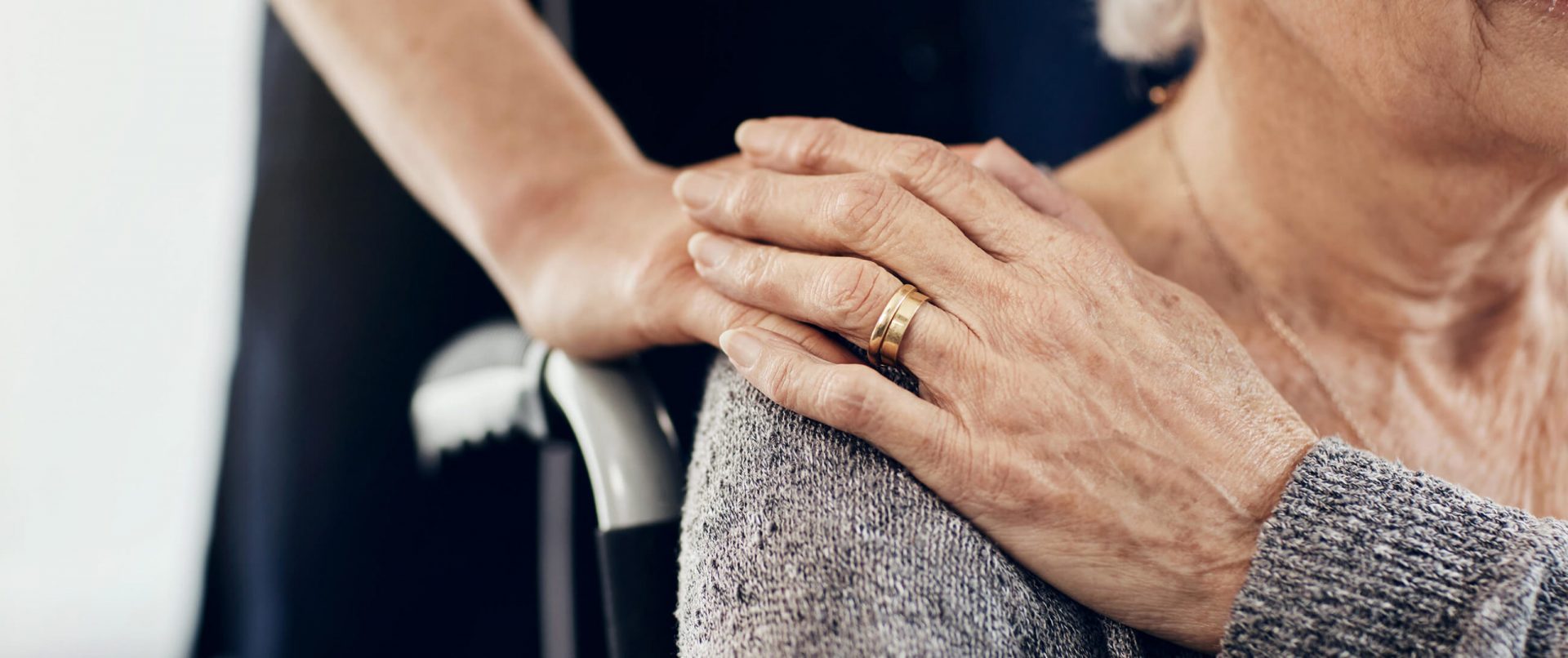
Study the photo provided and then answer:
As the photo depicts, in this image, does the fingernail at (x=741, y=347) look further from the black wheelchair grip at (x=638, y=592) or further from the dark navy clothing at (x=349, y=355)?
the dark navy clothing at (x=349, y=355)

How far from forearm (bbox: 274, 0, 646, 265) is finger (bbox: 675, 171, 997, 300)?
0.21m

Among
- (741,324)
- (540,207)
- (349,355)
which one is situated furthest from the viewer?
(349,355)

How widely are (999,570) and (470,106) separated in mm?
519

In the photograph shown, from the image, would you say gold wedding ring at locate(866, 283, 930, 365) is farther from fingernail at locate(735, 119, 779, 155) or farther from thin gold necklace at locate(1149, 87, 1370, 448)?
thin gold necklace at locate(1149, 87, 1370, 448)

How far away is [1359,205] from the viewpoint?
2.49ft

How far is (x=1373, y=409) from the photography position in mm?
788

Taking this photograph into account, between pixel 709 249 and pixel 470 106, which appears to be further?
pixel 470 106

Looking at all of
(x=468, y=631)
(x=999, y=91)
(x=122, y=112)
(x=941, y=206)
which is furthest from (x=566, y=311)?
(x=122, y=112)

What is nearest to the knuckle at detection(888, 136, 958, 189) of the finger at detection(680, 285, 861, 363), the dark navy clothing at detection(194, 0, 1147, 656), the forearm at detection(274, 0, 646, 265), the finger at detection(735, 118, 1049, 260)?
the finger at detection(735, 118, 1049, 260)

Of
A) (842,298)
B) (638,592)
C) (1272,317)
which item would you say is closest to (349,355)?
(638,592)

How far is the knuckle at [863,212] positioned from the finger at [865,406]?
7 cm

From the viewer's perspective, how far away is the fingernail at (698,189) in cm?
60

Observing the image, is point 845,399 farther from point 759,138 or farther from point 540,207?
point 540,207

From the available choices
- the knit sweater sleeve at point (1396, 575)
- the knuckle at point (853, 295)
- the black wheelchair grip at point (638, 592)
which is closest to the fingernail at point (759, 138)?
the knuckle at point (853, 295)
